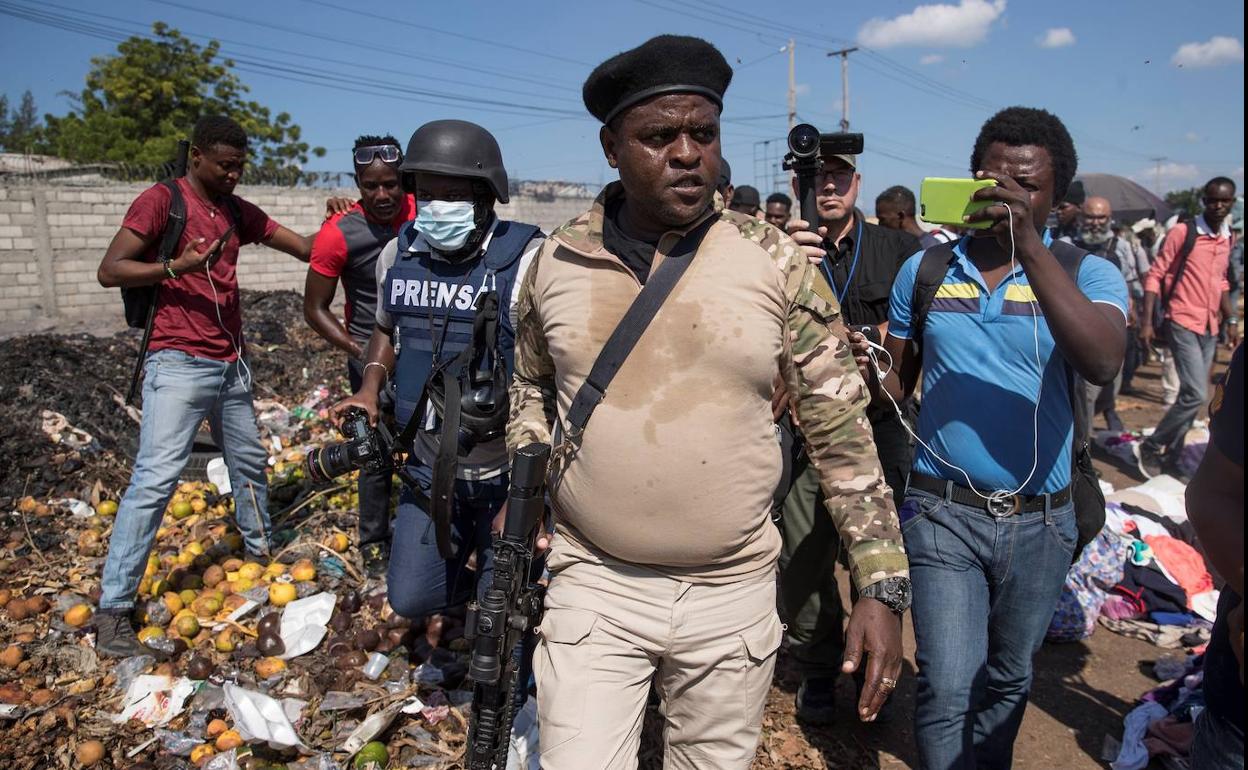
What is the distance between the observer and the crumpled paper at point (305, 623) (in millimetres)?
4145

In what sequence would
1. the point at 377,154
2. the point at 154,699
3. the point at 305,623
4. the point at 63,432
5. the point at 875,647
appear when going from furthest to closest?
the point at 63,432, the point at 377,154, the point at 305,623, the point at 154,699, the point at 875,647

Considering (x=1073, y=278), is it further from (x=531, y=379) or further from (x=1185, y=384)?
(x=1185, y=384)

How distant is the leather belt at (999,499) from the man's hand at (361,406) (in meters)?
2.14

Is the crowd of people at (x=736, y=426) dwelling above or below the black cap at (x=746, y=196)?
below

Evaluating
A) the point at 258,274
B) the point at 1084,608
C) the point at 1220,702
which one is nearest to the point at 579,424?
the point at 1220,702

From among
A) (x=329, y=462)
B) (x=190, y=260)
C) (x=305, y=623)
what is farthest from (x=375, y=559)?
(x=190, y=260)

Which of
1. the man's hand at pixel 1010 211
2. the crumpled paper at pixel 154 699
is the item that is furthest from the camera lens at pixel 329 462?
the man's hand at pixel 1010 211

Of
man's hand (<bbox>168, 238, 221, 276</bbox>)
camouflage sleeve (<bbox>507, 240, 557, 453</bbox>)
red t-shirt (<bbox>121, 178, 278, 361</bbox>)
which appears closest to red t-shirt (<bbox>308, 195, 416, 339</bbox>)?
red t-shirt (<bbox>121, 178, 278, 361</bbox>)

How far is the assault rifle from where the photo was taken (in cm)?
220

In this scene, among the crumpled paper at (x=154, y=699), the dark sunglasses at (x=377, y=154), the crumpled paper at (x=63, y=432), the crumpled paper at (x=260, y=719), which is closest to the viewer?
the crumpled paper at (x=260, y=719)

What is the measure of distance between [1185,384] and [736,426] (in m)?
6.70

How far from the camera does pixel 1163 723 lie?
3.56 metres

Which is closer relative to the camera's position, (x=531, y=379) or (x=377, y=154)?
(x=531, y=379)

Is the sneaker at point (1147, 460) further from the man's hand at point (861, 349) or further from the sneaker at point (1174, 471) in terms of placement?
the man's hand at point (861, 349)
